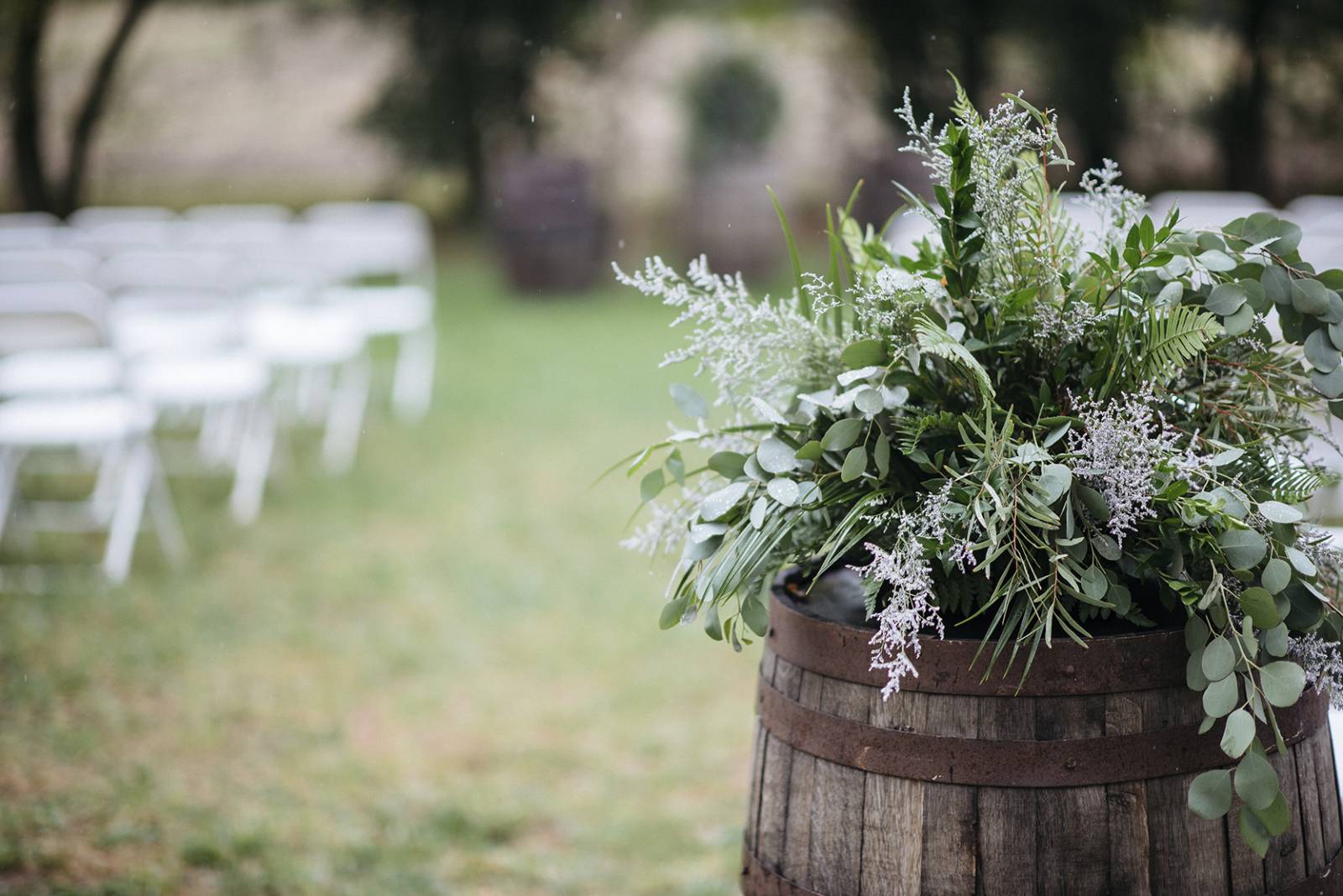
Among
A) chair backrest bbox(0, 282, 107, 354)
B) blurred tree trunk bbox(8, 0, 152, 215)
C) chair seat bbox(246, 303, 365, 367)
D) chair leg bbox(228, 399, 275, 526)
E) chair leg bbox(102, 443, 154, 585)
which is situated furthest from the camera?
blurred tree trunk bbox(8, 0, 152, 215)

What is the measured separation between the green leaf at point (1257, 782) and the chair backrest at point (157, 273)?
418 centimetres

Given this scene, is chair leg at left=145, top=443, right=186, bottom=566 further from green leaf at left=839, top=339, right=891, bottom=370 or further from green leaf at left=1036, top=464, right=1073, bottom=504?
green leaf at left=1036, top=464, right=1073, bottom=504

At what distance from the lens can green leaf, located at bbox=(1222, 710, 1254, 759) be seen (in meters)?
1.12

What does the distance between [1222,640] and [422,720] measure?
2.58 m

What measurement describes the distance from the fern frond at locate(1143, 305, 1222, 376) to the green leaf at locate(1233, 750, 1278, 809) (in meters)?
0.40

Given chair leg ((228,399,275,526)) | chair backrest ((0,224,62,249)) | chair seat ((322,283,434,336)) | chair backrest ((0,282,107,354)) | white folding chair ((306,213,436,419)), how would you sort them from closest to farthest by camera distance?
chair backrest ((0,282,107,354)) < chair backrest ((0,224,62,249)) < chair leg ((228,399,275,526)) < white folding chair ((306,213,436,419)) < chair seat ((322,283,434,336))

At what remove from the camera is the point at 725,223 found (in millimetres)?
10383

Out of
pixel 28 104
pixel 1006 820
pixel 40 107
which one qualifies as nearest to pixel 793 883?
pixel 1006 820

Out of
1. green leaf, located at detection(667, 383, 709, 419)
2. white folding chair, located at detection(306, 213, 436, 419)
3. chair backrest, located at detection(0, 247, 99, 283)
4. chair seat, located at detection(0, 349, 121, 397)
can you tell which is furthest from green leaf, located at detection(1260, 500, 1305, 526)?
white folding chair, located at detection(306, 213, 436, 419)

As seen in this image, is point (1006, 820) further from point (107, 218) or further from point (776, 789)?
point (107, 218)

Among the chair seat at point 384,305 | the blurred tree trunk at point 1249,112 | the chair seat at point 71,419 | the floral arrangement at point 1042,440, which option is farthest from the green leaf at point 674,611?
the blurred tree trunk at point 1249,112

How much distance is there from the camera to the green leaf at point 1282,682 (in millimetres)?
1147

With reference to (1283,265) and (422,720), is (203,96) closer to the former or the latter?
(422,720)

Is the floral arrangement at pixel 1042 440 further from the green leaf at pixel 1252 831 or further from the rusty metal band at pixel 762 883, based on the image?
the rusty metal band at pixel 762 883
